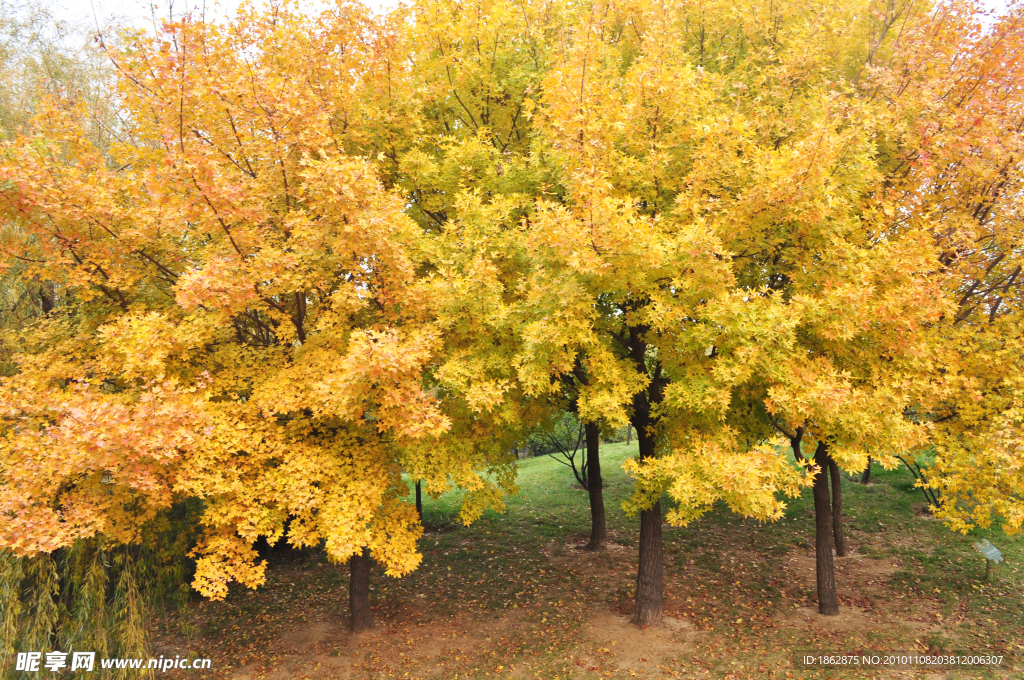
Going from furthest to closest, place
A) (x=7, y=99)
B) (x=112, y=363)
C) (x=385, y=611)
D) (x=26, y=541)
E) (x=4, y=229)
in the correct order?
(x=385, y=611), (x=7, y=99), (x=4, y=229), (x=112, y=363), (x=26, y=541)

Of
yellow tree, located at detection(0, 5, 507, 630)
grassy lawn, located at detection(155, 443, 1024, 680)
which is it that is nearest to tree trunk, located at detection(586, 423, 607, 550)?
grassy lawn, located at detection(155, 443, 1024, 680)

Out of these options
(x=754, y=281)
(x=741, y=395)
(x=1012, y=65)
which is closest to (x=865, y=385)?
(x=741, y=395)

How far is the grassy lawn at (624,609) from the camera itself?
9555 millimetres

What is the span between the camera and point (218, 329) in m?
8.95

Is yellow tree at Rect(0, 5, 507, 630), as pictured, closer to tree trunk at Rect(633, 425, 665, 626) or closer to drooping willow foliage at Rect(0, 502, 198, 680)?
drooping willow foliage at Rect(0, 502, 198, 680)

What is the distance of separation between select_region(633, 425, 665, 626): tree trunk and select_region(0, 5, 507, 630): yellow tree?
3.49 m

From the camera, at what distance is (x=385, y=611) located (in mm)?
11781

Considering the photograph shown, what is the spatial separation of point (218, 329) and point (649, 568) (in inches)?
346

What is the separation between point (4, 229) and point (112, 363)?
117 inches

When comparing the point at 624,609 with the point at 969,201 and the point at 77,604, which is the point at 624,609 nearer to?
the point at 77,604

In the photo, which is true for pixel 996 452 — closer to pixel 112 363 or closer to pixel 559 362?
pixel 559 362

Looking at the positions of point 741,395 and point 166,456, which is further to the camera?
point 741,395

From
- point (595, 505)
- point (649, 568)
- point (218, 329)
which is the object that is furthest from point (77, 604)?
point (595, 505)

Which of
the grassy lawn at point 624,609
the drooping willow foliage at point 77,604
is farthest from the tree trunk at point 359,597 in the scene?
the drooping willow foliage at point 77,604
